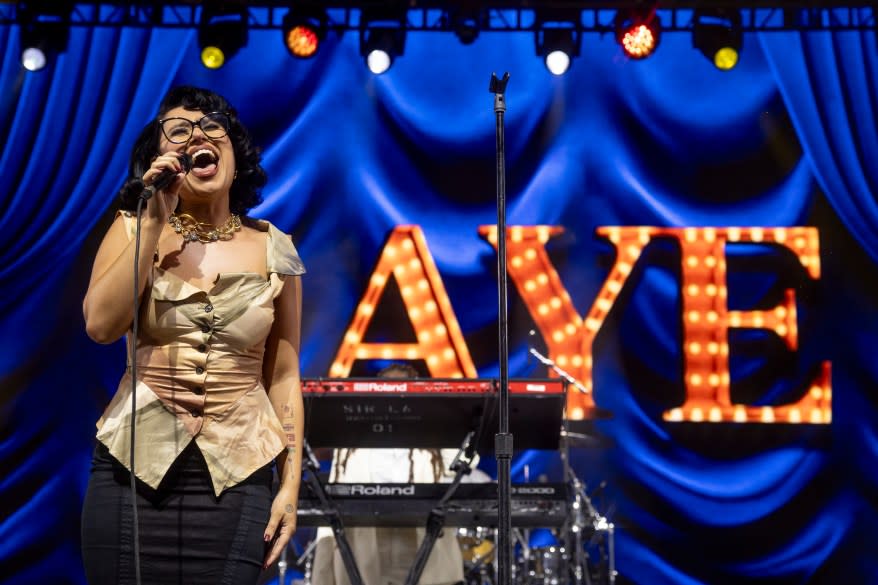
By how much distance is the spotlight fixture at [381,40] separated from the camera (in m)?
6.94

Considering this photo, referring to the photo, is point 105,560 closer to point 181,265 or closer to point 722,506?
point 181,265

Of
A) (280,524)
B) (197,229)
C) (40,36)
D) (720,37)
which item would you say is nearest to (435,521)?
(280,524)

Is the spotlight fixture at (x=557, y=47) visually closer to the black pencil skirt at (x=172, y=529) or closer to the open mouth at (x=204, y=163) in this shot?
the open mouth at (x=204, y=163)

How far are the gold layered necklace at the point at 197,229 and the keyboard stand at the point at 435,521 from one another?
6.49 ft

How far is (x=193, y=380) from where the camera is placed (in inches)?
74.1

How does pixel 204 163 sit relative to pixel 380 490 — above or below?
above

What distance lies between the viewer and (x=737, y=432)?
22.6 feet

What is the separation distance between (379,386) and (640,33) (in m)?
3.58

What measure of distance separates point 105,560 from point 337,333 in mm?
5131

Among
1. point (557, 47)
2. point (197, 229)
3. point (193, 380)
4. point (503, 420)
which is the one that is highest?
point (557, 47)

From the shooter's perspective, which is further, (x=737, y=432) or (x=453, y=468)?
(x=737, y=432)

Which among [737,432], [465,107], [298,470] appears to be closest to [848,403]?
[737,432]

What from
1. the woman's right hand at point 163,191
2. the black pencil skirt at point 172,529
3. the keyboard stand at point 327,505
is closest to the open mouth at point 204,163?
the woman's right hand at point 163,191

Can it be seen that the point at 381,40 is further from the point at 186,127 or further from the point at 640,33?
the point at 186,127
